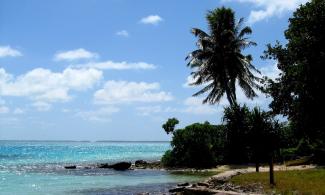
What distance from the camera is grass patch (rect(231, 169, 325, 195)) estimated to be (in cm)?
2870

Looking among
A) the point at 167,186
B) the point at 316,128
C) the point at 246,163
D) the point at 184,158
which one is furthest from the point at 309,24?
the point at 184,158

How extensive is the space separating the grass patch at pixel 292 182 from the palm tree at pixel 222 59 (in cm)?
2638

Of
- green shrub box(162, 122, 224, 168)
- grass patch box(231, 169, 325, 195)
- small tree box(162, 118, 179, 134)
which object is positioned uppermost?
small tree box(162, 118, 179, 134)

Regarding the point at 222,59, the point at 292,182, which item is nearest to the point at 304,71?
the point at 292,182

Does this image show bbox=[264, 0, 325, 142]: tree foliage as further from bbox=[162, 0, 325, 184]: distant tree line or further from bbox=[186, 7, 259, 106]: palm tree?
bbox=[186, 7, 259, 106]: palm tree

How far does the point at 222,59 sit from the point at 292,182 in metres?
32.6

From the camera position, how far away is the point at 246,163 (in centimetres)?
6150

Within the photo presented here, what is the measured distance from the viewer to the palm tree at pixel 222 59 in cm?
6362

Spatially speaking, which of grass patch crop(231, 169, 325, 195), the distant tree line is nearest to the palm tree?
the distant tree line

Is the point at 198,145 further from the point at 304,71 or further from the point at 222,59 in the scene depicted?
the point at 304,71

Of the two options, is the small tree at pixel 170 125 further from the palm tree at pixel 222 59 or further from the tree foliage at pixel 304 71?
the tree foliage at pixel 304 71

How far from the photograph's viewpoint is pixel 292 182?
32.2 m

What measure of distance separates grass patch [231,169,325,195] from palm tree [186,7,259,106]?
2638cm

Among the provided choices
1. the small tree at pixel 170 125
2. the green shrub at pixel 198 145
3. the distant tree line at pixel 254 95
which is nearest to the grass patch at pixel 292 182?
the distant tree line at pixel 254 95
